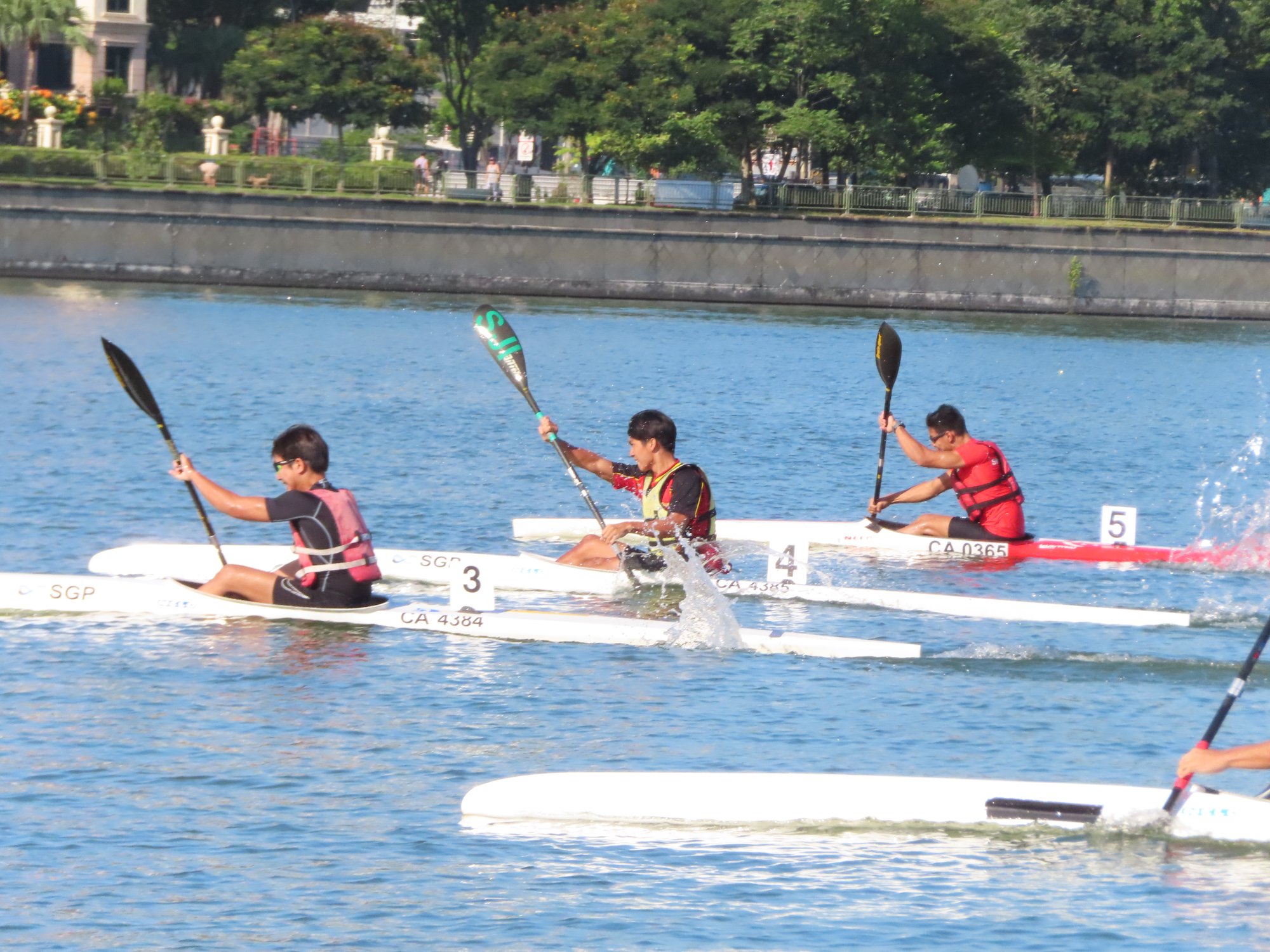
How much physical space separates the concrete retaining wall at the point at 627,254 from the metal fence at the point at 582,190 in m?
1.04

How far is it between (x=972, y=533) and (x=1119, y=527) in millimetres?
1429

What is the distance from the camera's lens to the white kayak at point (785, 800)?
1002 cm

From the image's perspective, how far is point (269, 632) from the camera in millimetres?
13883

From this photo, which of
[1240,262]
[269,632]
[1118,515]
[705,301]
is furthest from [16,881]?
[1240,262]

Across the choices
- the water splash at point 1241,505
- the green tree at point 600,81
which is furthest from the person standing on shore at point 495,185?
the water splash at point 1241,505

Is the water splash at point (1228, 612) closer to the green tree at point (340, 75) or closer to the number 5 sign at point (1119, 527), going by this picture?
the number 5 sign at point (1119, 527)

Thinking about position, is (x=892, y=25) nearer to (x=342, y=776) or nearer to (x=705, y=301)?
(x=705, y=301)

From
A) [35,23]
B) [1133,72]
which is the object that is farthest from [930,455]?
[35,23]

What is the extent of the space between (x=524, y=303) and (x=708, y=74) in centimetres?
1068

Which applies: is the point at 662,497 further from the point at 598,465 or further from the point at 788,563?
the point at 788,563

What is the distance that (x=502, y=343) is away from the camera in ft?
59.7

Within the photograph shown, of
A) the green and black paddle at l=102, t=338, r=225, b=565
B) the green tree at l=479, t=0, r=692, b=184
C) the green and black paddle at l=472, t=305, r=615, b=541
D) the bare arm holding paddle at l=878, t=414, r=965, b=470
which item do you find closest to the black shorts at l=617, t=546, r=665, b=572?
the green and black paddle at l=472, t=305, r=615, b=541

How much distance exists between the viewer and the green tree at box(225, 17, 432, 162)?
199 feet

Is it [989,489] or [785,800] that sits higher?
[989,489]
